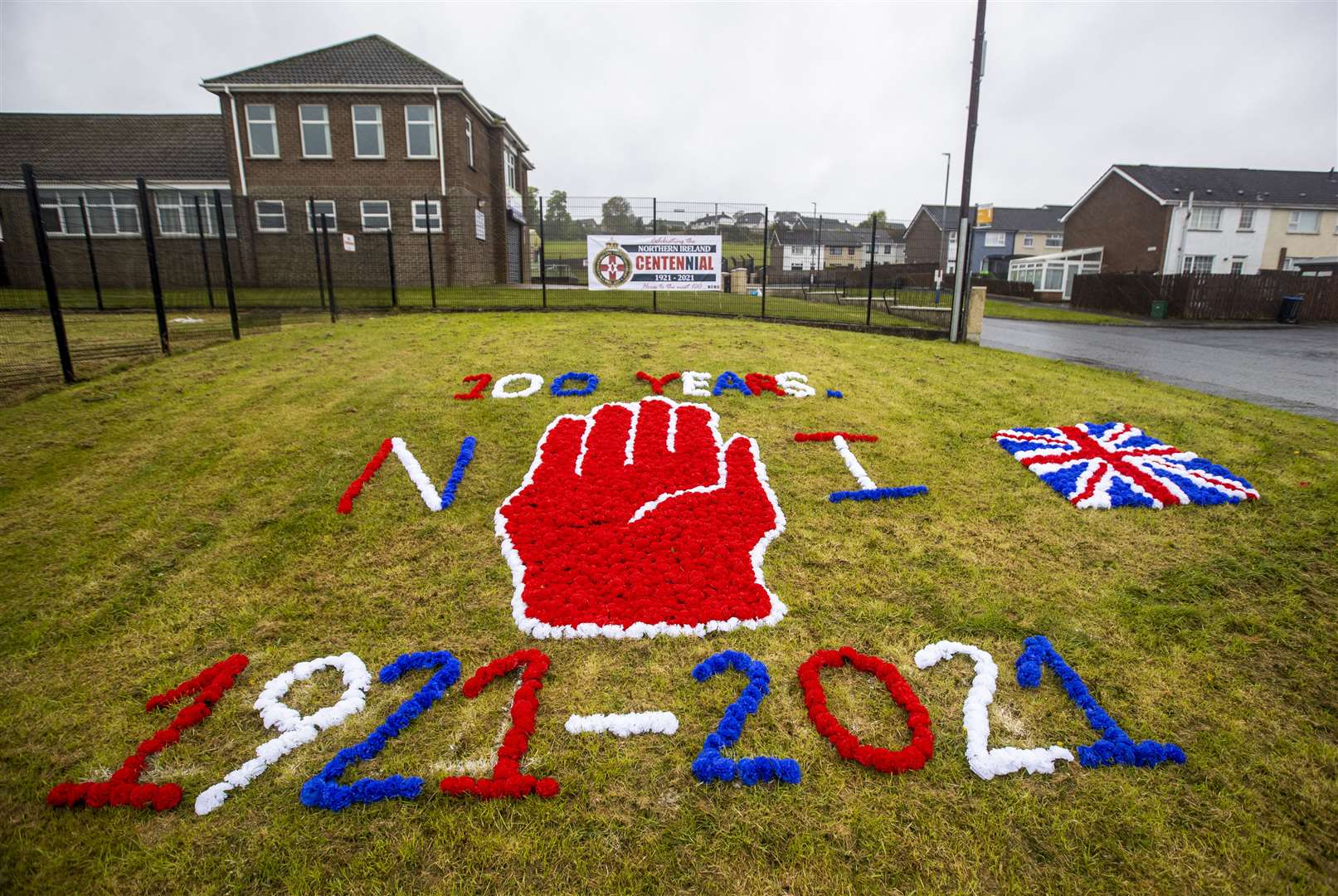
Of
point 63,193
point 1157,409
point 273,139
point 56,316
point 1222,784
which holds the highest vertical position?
point 273,139

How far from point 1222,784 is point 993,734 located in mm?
957

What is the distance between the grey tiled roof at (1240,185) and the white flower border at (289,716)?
166ft

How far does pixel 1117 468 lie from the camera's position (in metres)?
6.27

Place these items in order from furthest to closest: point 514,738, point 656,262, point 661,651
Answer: point 656,262 → point 661,651 → point 514,738

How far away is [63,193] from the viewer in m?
25.6

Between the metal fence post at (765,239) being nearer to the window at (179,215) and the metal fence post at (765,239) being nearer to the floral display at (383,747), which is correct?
the floral display at (383,747)

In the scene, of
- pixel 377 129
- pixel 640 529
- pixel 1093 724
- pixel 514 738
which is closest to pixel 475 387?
pixel 640 529

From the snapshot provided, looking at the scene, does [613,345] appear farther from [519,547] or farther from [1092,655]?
[1092,655]

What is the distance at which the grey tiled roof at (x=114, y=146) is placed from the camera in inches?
1054

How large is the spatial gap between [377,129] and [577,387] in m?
22.3

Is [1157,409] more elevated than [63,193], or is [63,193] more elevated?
[63,193]

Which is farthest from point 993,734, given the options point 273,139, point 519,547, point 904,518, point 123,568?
point 273,139

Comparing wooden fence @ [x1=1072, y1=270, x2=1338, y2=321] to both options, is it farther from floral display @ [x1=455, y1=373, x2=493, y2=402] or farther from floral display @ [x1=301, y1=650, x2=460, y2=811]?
floral display @ [x1=301, y1=650, x2=460, y2=811]

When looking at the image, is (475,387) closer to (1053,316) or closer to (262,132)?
(262,132)
